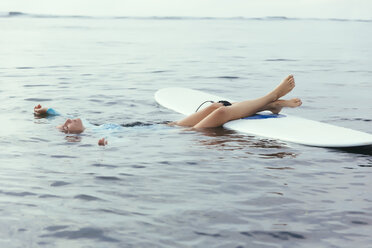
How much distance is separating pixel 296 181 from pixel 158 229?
1.56 metres

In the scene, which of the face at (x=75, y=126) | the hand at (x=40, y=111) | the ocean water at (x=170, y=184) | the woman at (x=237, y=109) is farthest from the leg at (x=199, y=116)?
the hand at (x=40, y=111)

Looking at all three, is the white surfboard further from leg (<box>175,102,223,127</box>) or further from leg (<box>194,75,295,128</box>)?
leg (<box>175,102,223,127</box>)

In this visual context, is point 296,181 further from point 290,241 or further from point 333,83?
point 333,83

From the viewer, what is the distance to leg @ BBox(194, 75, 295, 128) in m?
6.39

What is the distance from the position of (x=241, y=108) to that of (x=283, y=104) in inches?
21.9

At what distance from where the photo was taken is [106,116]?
7.71m

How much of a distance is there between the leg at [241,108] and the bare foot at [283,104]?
130 mm

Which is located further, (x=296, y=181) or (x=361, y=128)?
(x=361, y=128)

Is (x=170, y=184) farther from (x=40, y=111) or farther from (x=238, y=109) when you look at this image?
(x=40, y=111)

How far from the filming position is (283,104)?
6.62 metres

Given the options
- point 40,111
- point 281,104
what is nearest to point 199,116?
point 281,104

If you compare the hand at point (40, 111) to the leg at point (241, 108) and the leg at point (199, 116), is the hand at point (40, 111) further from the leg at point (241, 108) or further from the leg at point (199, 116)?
the leg at point (241, 108)

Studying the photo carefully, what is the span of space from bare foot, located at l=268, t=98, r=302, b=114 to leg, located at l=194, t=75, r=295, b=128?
13 centimetres

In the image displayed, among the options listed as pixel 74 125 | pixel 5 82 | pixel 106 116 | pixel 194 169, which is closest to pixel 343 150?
pixel 194 169
